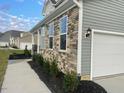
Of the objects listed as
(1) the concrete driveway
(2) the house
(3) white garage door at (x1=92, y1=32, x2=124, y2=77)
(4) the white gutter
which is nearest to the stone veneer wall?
(2) the house

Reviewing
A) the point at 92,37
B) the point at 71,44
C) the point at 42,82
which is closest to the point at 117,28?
the point at 92,37

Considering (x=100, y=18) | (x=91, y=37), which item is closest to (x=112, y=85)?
(x=91, y=37)

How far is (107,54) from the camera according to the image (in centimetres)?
884

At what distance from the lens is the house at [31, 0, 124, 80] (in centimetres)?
768

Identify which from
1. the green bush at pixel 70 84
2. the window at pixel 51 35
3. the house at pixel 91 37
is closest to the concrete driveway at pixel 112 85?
the house at pixel 91 37

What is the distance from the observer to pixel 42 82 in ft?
27.4

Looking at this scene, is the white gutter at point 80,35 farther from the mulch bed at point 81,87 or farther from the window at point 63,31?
the window at point 63,31

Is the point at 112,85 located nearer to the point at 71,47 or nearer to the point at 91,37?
the point at 91,37

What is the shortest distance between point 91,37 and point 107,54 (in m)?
1.56

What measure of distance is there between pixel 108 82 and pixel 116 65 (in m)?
1.74

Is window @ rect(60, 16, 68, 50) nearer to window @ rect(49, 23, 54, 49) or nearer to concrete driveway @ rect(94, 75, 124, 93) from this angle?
window @ rect(49, 23, 54, 49)

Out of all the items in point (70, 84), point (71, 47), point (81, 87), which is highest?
point (71, 47)

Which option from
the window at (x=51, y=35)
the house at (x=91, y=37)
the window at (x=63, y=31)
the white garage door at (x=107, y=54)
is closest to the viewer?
the house at (x=91, y=37)

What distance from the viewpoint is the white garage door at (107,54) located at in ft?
27.3
